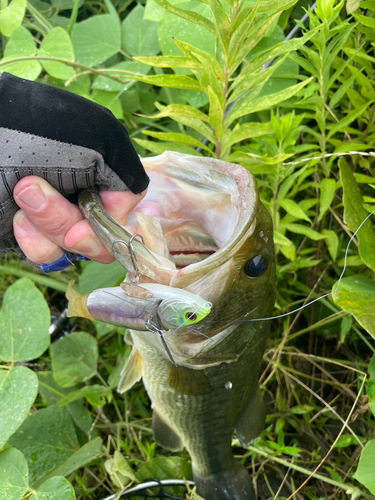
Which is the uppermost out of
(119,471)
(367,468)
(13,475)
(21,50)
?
(21,50)

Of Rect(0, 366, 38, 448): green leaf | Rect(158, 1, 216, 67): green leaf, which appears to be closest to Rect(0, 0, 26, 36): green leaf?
Rect(158, 1, 216, 67): green leaf

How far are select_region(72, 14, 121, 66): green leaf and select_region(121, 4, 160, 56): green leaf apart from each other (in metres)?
0.05

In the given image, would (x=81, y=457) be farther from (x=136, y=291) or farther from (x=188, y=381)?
(x=136, y=291)

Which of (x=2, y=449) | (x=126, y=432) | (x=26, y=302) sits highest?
(x=26, y=302)

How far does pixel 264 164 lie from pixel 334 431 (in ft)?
4.51

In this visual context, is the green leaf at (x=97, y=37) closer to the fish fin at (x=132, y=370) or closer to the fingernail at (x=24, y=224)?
the fingernail at (x=24, y=224)

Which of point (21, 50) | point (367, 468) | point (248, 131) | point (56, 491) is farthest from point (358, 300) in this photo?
point (21, 50)

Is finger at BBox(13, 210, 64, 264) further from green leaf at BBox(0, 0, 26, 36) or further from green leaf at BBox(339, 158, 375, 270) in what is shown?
green leaf at BBox(0, 0, 26, 36)

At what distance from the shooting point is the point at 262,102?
4.56 feet

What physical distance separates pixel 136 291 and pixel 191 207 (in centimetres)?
38

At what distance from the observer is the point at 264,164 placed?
4.98 feet

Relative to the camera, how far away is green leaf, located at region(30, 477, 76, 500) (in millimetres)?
1455

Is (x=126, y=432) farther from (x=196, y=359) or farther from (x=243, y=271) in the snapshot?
(x=243, y=271)

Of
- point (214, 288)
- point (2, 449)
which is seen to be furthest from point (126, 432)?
point (214, 288)
